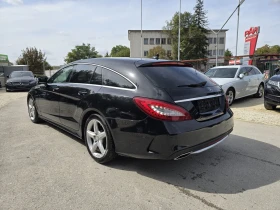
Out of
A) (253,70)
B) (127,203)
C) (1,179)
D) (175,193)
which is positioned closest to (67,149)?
(1,179)

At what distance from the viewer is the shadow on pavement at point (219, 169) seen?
2.77 m

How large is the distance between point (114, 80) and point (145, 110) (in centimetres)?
79

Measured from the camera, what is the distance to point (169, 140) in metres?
2.56

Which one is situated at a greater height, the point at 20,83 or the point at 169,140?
the point at 20,83

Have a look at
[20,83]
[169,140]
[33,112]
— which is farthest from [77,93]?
[20,83]

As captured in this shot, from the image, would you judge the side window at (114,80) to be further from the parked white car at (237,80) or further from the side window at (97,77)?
the parked white car at (237,80)

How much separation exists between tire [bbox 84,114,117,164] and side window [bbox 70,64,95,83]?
0.72 meters

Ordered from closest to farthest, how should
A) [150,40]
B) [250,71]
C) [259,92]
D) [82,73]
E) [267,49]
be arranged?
[82,73] < [250,71] < [259,92] < [150,40] < [267,49]

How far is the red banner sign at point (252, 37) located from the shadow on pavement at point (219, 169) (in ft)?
64.9

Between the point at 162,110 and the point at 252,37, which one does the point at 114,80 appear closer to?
the point at 162,110

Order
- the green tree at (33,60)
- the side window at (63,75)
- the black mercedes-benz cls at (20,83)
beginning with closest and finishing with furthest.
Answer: the side window at (63,75) < the black mercedes-benz cls at (20,83) < the green tree at (33,60)

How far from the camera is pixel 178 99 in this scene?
2732 millimetres

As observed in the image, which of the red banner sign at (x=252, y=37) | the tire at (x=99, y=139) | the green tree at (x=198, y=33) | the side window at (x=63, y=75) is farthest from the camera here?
the green tree at (x=198, y=33)

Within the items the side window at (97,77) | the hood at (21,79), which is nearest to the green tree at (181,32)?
the hood at (21,79)
